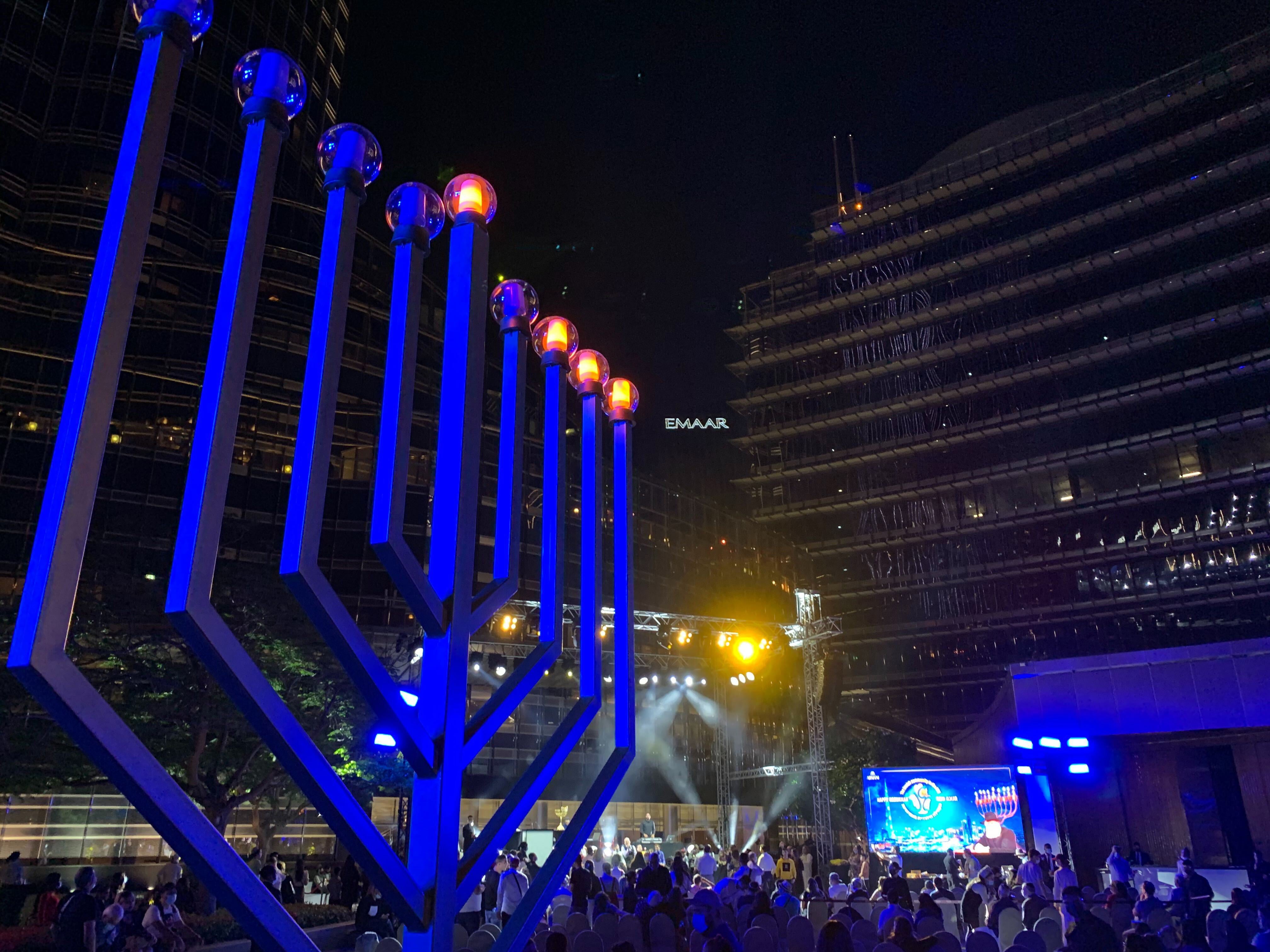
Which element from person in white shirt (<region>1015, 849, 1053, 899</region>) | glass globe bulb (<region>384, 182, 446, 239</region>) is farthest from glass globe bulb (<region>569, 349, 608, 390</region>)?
person in white shirt (<region>1015, 849, 1053, 899</region>)

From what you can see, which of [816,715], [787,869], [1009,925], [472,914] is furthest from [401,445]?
[816,715]

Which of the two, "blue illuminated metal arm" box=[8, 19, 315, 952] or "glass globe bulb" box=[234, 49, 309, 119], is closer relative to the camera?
"blue illuminated metal arm" box=[8, 19, 315, 952]

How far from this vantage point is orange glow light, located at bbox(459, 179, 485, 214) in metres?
3.41

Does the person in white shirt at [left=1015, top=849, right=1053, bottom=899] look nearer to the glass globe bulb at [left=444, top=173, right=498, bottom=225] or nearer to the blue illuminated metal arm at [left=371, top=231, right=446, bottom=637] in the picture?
the blue illuminated metal arm at [left=371, top=231, right=446, bottom=637]

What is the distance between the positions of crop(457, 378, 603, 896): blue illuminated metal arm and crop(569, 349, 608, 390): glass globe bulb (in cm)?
7

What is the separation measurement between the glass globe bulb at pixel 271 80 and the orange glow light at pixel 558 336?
4.95ft

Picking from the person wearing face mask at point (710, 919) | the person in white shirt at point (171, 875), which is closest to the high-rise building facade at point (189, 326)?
the person in white shirt at point (171, 875)

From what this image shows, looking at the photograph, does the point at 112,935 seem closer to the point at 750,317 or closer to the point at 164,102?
the point at 164,102

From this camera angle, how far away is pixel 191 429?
26.3m

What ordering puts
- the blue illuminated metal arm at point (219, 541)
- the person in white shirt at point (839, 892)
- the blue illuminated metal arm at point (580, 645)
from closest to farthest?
the blue illuminated metal arm at point (219, 541) → the blue illuminated metal arm at point (580, 645) → the person in white shirt at point (839, 892)

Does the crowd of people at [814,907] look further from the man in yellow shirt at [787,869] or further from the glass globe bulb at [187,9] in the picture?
the glass globe bulb at [187,9]

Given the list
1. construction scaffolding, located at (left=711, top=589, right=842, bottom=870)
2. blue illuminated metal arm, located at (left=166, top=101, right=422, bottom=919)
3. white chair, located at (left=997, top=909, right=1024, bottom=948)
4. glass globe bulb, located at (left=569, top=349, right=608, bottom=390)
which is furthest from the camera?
construction scaffolding, located at (left=711, top=589, right=842, bottom=870)

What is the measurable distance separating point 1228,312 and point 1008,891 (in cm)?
3039

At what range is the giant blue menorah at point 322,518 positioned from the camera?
2.09 meters
